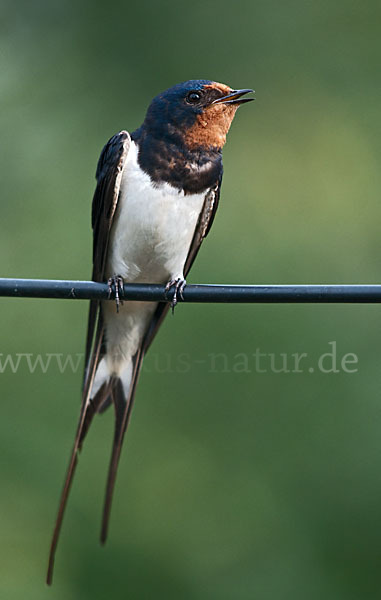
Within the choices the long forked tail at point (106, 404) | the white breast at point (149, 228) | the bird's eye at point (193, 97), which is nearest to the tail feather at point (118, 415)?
the long forked tail at point (106, 404)

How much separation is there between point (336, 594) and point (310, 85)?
2.80 meters

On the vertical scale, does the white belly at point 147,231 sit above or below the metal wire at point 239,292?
above

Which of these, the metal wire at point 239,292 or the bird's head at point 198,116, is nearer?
the metal wire at point 239,292

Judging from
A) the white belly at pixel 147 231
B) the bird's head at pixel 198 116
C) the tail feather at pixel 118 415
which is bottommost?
the tail feather at pixel 118 415

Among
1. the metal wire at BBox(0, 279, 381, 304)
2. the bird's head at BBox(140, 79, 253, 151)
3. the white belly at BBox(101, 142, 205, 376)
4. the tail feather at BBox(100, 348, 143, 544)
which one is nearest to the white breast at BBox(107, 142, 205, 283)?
the white belly at BBox(101, 142, 205, 376)

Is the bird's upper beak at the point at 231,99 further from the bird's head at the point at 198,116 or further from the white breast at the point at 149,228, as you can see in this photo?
the white breast at the point at 149,228

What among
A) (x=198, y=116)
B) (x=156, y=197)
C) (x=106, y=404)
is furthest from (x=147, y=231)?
(x=106, y=404)

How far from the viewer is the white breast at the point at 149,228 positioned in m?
2.89

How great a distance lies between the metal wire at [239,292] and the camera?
194 centimetres

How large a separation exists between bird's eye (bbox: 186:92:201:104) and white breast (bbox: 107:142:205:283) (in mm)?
253

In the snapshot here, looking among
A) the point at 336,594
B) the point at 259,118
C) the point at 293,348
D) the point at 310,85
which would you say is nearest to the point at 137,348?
the point at 293,348

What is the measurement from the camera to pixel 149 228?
9.62ft

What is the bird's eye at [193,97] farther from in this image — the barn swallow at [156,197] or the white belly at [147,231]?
the white belly at [147,231]

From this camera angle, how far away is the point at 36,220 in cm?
435
